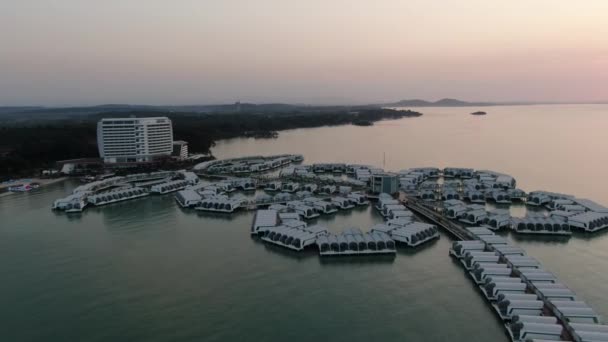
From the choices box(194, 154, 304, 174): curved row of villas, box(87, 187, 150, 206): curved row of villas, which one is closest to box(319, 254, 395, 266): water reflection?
box(87, 187, 150, 206): curved row of villas

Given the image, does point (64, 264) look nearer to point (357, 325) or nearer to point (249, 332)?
point (249, 332)

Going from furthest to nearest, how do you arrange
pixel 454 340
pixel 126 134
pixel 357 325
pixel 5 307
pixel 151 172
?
pixel 126 134 → pixel 151 172 → pixel 5 307 → pixel 357 325 → pixel 454 340

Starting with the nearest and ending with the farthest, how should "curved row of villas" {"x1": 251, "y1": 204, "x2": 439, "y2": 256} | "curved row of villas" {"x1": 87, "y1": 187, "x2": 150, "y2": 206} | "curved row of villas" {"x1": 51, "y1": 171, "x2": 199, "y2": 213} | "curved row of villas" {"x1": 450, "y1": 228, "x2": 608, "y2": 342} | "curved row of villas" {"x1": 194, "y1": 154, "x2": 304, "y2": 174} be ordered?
"curved row of villas" {"x1": 450, "y1": 228, "x2": 608, "y2": 342} → "curved row of villas" {"x1": 251, "y1": 204, "x2": 439, "y2": 256} → "curved row of villas" {"x1": 51, "y1": 171, "x2": 199, "y2": 213} → "curved row of villas" {"x1": 87, "y1": 187, "x2": 150, "y2": 206} → "curved row of villas" {"x1": 194, "y1": 154, "x2": 304, "y2": 174}

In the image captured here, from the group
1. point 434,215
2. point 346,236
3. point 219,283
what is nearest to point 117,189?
point 219,283

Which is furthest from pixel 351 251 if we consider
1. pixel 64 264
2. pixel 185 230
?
pixel 64 264

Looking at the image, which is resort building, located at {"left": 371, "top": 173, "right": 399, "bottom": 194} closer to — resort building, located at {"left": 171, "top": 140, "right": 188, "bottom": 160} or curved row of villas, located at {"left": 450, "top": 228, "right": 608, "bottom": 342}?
curved row of villas, located at {"left": 450, "top": 228, "right": 608, "bottom": 342}

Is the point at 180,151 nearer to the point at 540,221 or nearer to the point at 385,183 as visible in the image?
the point at 385,183

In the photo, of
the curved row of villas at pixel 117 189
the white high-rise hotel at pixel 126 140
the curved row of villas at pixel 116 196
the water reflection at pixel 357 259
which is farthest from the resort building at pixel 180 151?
the water reflection at pixel 357 259
